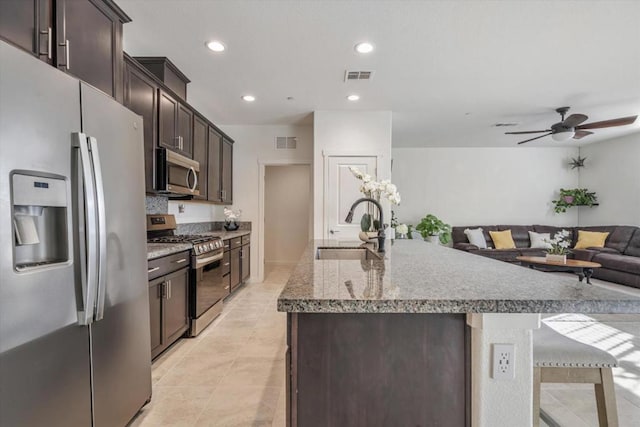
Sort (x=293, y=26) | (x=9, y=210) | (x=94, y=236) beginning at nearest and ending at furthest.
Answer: (x=9, y=210) → (x=94, y=236) → (x=293, y=26)

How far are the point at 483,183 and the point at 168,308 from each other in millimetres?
6861

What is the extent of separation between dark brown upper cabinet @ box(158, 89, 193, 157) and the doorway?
4.05 m

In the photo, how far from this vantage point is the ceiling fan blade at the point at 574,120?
410 centimetres

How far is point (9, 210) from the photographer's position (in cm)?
105

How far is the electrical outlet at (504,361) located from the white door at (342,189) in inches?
147

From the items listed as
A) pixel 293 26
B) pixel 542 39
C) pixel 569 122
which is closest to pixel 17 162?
pixel 293 26

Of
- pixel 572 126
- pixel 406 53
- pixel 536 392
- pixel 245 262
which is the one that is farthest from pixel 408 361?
pixel 572 126

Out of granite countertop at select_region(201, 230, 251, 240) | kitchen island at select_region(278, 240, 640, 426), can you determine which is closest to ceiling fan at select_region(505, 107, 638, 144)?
kitchen island at select_region(278, 240, 640, 426)

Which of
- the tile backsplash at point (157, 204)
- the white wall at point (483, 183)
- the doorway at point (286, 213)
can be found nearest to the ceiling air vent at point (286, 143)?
the doorway at point (286, 213)

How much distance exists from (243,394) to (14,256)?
157 centimetres

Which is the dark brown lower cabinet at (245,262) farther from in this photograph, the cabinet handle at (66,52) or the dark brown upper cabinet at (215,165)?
the cabinet handle at (66,52)

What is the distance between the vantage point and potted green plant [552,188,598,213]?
6617 millimetres

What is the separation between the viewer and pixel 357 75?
3.43 metres

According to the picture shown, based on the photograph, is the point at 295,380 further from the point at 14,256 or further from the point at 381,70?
the point at 381,70
